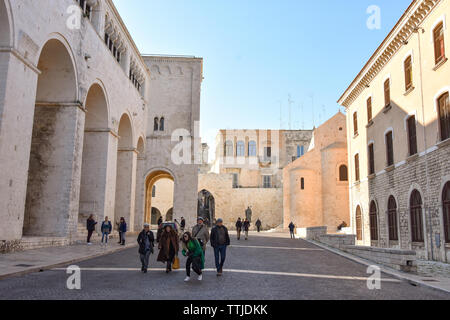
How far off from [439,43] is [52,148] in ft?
54.9

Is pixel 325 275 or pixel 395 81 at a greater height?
pixel 395 81

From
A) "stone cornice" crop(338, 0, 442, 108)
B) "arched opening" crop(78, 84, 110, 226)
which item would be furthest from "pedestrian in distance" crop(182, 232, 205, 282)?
"arched opening" crop(78, 84, 110, 226)

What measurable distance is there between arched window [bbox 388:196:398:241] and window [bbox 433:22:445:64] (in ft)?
24.7

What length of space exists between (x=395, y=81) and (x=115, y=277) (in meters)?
16.7

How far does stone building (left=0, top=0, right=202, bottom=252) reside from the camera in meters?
12.9

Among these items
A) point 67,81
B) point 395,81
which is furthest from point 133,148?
point 395,81

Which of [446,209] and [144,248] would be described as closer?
[144,248]

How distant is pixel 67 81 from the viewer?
17.9 meters

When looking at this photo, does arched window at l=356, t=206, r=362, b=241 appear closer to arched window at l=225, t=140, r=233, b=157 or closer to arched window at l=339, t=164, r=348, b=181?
arched window at l=339, t=164, r=348, b=181

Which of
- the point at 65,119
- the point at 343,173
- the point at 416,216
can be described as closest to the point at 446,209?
the point at 416,216

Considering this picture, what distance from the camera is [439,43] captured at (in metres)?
15.7

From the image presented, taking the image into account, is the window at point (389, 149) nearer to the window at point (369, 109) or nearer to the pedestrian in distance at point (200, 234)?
the window at point (369, 109)

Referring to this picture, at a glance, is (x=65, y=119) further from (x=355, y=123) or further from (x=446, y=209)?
(x=355, y=123)
